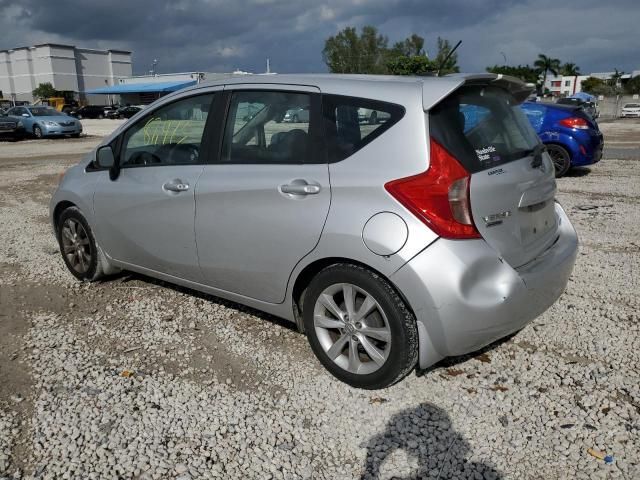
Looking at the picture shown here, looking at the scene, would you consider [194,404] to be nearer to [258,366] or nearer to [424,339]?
[258,366]

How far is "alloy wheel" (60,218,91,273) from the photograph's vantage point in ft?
16.2

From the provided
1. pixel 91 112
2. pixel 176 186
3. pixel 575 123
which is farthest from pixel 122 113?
pixel 176 186

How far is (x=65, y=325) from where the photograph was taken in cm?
424

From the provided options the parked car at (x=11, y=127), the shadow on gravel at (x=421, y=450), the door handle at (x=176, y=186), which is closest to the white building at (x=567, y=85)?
the parked car at (x=11, y=127)

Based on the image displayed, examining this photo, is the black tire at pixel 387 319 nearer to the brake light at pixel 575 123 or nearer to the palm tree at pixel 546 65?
the brake light at pixel 575 123

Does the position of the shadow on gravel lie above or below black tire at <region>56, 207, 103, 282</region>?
below

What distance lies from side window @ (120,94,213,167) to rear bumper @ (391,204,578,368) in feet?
6.13

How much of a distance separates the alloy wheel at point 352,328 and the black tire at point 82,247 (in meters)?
2.53

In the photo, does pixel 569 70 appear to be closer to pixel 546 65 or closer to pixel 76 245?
pixel 546 65

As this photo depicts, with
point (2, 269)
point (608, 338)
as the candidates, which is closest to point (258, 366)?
point (608, 338)

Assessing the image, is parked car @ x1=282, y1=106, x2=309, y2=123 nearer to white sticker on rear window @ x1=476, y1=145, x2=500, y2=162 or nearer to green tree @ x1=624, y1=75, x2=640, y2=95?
white sticker on rear window @ x1=476, y1=145, x2=500, y2=162

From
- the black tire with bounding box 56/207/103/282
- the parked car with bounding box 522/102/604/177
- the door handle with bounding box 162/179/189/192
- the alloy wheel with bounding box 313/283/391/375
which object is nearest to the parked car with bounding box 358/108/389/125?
the alloy wheel with bounding box 313/283/391/375

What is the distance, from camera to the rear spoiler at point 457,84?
2.89 meters

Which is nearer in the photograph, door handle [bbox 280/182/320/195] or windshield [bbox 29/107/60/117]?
door handle [bbox 280/182/320/195]
